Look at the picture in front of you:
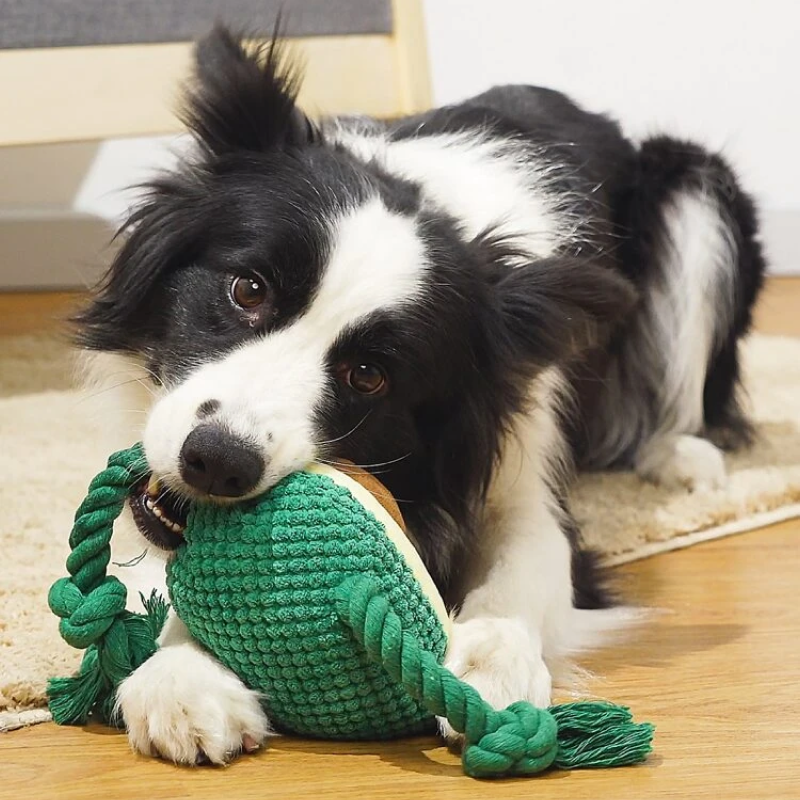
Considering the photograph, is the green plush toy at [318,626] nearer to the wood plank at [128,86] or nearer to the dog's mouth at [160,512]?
the dog's mouth at [160,512]

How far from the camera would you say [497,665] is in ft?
5.24

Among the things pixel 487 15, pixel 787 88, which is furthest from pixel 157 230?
pixel 787 88

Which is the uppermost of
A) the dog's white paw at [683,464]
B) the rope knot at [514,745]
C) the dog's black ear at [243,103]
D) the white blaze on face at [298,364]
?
the dog's black ear at [243,103]

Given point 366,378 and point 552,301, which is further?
point 552,301

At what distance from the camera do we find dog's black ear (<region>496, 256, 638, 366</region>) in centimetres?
191

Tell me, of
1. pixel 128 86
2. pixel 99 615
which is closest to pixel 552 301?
Answer: pixel 99 615

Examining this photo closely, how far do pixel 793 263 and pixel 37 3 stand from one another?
3779mm

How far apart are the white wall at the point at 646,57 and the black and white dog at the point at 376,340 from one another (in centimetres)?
283

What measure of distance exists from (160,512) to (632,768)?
2.32ft

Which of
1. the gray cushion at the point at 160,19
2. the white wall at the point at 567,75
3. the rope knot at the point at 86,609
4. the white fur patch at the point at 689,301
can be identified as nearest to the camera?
the rope knot at the point at 86,609

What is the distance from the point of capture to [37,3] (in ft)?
10.6

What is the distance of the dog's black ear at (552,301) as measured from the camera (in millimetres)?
1910

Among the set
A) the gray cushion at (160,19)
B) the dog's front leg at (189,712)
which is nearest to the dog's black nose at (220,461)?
the dog's front leg at (189,712)

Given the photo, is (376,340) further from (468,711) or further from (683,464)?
(683,464)
